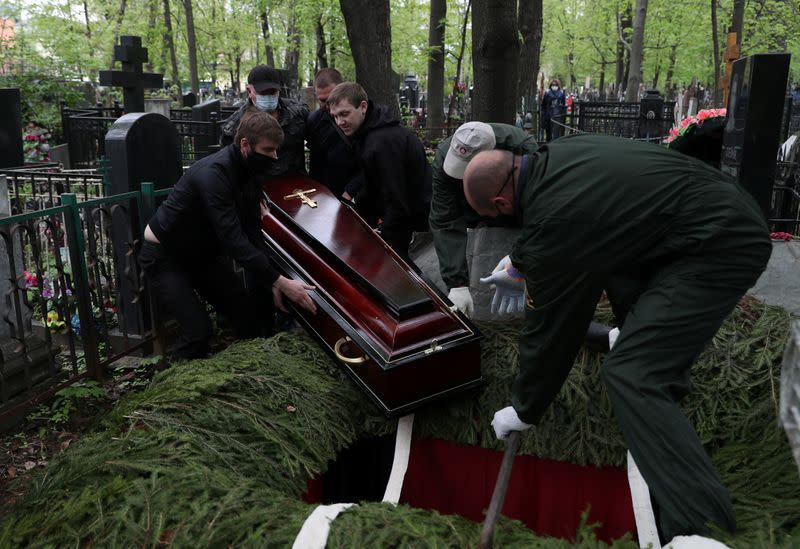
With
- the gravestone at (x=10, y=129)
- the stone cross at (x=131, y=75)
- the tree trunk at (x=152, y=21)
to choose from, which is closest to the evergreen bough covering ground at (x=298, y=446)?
the stone cross at (x=131, y=75)

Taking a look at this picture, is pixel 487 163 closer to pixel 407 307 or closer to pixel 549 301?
pixel 549 301

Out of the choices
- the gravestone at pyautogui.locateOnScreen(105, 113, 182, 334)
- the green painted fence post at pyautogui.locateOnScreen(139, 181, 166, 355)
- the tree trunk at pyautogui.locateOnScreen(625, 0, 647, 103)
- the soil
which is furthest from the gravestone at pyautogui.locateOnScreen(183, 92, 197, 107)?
the soil

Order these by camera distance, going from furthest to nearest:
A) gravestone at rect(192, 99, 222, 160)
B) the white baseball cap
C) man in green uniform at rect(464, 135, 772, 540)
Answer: gravestone at rect(192, 99, 222, 160) < the white baseball cap < man in green uniform at rect(464, 135, 772, 540)

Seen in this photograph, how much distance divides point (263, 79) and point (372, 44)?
451 cm

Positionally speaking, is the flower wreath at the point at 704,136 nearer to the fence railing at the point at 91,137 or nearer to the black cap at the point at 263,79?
the black cap at the point at 263,79

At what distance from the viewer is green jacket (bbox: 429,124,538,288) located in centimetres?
377

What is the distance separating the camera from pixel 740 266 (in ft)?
7.27

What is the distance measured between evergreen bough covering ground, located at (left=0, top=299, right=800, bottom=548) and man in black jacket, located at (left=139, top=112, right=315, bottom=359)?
624mm

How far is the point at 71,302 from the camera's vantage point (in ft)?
17.3

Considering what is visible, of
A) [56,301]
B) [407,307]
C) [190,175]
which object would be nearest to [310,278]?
[407,307]

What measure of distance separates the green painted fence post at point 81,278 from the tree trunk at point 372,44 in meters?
5.24

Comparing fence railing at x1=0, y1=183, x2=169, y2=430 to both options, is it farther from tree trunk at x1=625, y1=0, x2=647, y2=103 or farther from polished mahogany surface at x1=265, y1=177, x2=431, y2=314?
tree trunk at x1=625, y1=0, x2=647, y2=103

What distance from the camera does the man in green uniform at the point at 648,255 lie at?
7.09 ft

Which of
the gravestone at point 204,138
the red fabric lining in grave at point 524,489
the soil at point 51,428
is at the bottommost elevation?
the soil at point 51,428
